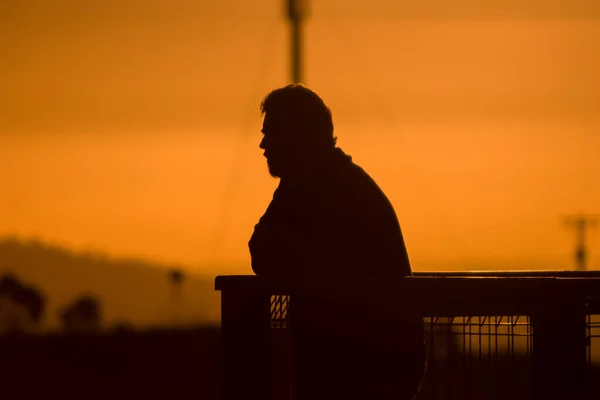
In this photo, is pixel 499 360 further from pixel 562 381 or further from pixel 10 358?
pixel 10 358

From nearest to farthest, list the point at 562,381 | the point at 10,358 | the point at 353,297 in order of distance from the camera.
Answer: the point at 562,381 → the point at 353,297 → the point at 10,358

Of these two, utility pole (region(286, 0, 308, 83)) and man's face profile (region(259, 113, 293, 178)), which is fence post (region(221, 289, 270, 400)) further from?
utility pole (region(286, 0, 308, 83))

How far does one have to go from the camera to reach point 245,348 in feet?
12.5

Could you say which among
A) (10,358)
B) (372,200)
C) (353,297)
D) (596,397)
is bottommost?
(596,397)

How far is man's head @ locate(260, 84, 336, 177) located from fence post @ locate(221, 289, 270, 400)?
1.98ft

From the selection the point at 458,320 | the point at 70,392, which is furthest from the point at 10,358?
the point at 458,320

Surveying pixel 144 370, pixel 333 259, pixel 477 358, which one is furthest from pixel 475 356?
pixel 144 370

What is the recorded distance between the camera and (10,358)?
4562 centimetres

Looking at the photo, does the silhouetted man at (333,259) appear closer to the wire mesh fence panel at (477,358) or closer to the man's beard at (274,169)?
the man's beard at (274,169)

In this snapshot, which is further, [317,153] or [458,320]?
[458,320]

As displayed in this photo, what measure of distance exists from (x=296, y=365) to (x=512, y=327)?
1.01m

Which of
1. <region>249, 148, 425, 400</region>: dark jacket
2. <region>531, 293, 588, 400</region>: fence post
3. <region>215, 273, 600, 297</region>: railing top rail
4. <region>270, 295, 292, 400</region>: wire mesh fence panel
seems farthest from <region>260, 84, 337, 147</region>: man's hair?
<region>531, 293, 588, 400</region>: fence post

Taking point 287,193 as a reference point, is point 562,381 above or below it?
below

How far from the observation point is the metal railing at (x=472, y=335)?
3451 mm
